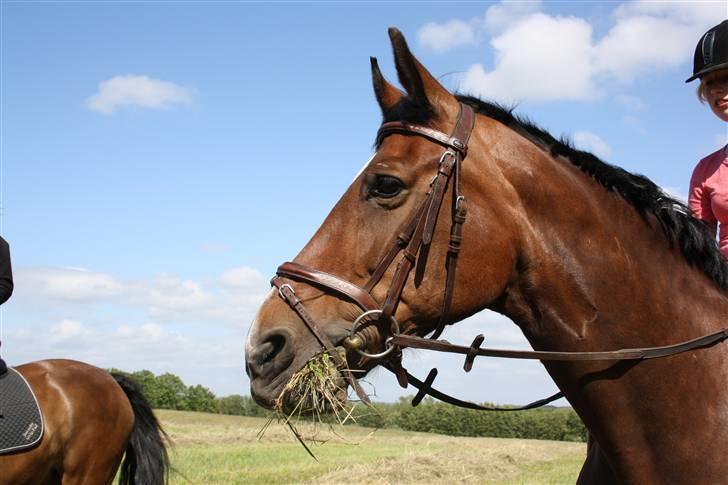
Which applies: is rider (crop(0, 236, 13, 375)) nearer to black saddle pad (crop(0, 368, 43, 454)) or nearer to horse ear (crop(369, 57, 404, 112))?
black saddle pad (crop(0, 368, 43, 454))

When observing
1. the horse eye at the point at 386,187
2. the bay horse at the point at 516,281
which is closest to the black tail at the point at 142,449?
the bay horse at the point at 516,281

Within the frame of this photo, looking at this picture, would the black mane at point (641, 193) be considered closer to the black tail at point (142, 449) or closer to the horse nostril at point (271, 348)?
the horse nostril at point (271, 348)

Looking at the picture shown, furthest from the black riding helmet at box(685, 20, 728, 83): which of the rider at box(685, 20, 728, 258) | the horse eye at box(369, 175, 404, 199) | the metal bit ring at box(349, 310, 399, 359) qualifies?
the metal bit ring at box(349, 310, 399, 359)

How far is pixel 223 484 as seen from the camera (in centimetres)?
1470

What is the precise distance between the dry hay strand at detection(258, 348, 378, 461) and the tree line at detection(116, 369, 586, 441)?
33313mm

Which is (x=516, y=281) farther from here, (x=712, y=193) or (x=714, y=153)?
(x=714, y=153)

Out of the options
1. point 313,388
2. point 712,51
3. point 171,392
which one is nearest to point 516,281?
point 313,388

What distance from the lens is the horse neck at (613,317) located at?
3334 millimetres

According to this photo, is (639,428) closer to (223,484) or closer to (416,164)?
(416,164)

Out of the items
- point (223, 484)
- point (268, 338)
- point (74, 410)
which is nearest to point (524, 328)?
point (268, 338)

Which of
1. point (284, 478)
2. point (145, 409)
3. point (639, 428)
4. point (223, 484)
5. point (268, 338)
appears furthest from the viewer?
point (284, 478)

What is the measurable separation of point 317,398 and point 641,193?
6.31 ft

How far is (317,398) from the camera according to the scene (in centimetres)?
315

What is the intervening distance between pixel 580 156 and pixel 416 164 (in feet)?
3.03
